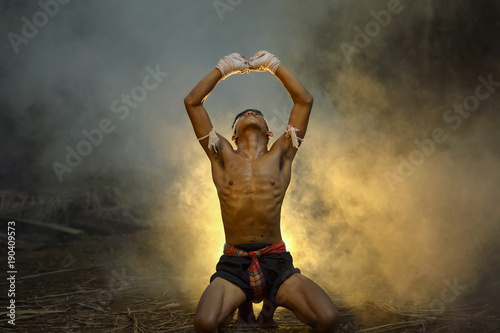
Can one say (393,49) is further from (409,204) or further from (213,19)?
(213,19)

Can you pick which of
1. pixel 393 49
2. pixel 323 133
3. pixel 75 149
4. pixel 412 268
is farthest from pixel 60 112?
pixel 412 268

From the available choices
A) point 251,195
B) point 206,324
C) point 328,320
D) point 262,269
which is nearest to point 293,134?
point 251,195

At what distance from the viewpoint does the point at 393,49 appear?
594 centimetres

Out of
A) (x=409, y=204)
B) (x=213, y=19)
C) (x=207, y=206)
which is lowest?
(x=409, y=204)

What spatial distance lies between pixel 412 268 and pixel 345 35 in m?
3.41

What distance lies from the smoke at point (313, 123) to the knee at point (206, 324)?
1.66 meters

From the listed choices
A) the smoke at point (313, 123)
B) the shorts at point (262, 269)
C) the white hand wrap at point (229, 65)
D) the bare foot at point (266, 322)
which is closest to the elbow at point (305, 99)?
the white hand wrap at point (229, 65)

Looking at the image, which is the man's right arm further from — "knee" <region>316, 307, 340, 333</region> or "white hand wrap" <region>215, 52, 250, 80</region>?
"knee" <region>316, 307, 340, 333</region>

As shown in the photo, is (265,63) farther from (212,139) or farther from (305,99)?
(212,139)

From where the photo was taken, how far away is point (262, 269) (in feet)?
10.1

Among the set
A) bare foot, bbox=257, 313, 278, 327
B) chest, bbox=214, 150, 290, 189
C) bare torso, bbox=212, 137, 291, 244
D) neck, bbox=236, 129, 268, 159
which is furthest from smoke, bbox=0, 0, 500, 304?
neck, bbox=236, 129, 268, 159

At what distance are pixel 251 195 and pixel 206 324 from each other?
992mm

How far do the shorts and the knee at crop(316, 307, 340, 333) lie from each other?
14.9 inches

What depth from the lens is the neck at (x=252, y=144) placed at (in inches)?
135
